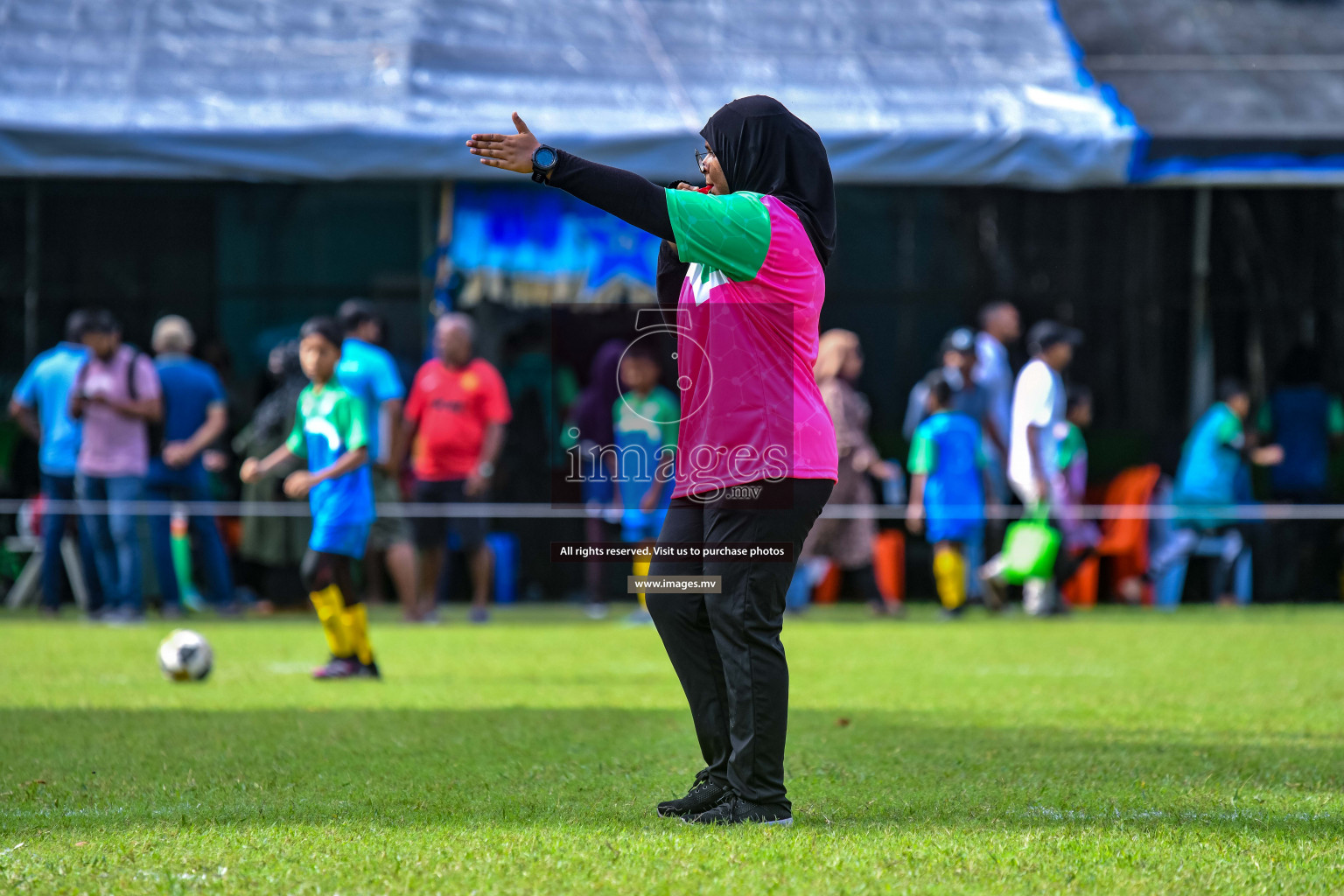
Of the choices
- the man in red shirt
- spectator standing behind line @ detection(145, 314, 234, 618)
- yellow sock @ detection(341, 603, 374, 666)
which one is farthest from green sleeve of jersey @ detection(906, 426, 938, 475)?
yellow sock @ detection(341, 603, 374, 666)

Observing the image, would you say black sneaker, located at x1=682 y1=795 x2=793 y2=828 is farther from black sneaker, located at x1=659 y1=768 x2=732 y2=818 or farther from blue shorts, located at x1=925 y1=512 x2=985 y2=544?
blue shorts, located at x1=925 y1=512 x2=985 y2=544

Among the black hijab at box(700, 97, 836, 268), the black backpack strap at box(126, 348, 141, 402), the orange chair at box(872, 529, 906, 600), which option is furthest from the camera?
the orange chair at box(872, 529, 906, 600)

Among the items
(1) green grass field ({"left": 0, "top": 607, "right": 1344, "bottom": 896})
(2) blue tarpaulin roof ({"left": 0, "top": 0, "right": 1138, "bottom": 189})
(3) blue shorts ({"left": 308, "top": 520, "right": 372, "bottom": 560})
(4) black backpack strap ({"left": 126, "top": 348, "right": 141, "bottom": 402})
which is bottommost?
(1) green grass field ({"left": 0, "top": 607, "right": 1344, "bottom": 896})

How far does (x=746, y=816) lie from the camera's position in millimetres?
4363

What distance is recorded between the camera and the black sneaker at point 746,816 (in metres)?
4.35

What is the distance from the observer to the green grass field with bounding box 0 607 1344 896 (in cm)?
381

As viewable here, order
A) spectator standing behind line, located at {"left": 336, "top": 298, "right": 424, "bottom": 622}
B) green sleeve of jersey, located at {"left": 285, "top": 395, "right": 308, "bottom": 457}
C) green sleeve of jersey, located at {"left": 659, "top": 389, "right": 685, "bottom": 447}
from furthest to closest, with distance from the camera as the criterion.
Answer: green sleeve of jersey, located at {"left": 659, "top": 389, "right": 685, "bottom": 447} < spectator standing behind line, located at {"left": 336, "top": 298, "right": 424, "bottom": 622} < green sleeve of jersey, located at {"left": 285, "top": 395, "right": 308, "bottom": 457}

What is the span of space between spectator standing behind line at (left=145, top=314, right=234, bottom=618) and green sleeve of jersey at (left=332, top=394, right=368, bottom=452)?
14.4 ft

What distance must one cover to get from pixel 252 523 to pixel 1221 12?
9389mm

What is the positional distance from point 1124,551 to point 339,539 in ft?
24.9

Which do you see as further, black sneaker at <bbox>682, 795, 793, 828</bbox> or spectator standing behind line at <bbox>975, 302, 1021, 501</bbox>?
spectator standing behind line at <bbox>975, 302, 1021, 501</bbox>

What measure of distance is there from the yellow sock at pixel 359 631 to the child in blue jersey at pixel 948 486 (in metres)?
5.14

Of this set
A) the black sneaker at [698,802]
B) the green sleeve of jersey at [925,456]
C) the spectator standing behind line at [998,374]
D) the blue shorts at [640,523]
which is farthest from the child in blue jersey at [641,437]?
the black sneaker at [698,802]

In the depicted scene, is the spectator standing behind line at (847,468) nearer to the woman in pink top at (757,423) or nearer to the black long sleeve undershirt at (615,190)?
the woman in pink top at (757,423)
